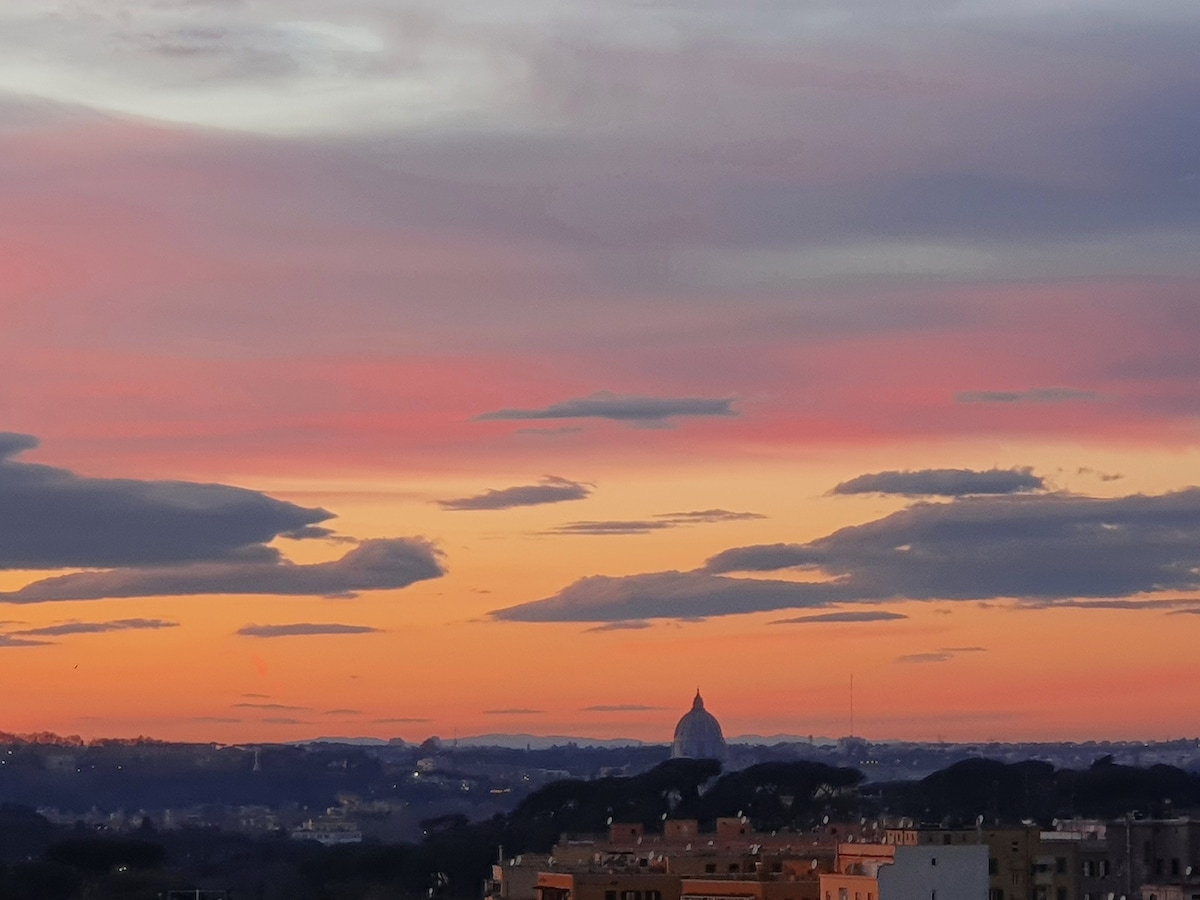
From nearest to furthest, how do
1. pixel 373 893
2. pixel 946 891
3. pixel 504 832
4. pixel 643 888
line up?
pixel 946 891 → pixel 643 888 → pixel 373 893 → pixel 504 832

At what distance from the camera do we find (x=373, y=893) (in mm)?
170250

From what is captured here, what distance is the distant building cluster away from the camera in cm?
9050

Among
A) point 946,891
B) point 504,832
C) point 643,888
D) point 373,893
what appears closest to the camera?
point 946,891

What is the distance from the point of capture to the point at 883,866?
289 feet

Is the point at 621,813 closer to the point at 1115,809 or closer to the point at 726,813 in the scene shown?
the point at 726,813

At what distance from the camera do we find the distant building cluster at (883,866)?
9050 centimetres

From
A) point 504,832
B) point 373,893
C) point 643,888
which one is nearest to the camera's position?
point 643,888

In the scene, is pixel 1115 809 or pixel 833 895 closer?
pixel 833 895

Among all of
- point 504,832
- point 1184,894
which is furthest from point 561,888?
point 504,832

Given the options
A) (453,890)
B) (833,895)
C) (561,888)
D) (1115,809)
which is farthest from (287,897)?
(833,895)

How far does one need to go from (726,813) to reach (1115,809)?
76.7ft

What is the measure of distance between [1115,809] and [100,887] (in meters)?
60.8

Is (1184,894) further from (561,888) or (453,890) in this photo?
(453,890)

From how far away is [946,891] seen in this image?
89.5 metres
